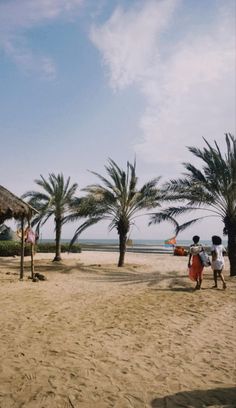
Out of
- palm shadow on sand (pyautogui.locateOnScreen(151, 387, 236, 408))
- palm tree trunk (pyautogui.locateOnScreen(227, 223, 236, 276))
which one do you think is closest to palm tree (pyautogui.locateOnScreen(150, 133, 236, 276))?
palm tree trunk (pyautogui.locateOnScreen(227, 223, 236, 276))

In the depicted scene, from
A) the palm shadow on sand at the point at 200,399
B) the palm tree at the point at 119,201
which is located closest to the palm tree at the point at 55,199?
the palm tree at the point at 119,201

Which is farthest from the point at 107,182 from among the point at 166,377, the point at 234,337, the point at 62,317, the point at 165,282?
the point at 166,377

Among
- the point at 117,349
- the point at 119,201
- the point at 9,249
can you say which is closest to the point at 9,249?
the point at 9,249

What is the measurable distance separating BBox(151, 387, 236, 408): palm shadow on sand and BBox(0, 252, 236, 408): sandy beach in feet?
0.04

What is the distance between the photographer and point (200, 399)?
3758mm

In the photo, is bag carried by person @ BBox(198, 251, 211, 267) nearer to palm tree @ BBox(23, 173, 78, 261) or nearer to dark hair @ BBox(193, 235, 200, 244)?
dark hair @ BBox(193, 235, 200, 244)

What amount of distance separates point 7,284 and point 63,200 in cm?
1061

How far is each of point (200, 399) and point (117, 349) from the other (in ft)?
5.97

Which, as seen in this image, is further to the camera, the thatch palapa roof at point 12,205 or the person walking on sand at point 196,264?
the thatch palapa roof at point 12,205

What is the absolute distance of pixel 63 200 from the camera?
21.4 metres

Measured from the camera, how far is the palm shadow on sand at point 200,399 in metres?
3.63

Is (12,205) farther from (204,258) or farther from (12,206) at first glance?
(204,258)

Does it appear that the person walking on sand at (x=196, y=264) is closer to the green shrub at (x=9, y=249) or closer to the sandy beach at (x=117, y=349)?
the sandy beach at (x=117, y=349)

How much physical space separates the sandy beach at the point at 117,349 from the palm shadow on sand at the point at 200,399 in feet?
0.04
